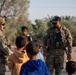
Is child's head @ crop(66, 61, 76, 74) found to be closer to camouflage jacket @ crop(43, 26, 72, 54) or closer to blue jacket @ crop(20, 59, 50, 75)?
blue jacket @ crop(20, 59, 50, 75)

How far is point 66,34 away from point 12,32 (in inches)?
1330

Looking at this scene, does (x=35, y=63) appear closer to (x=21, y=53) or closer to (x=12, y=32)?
(x=21, y=53)

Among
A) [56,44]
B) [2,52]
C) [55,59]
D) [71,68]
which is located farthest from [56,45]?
[71,68]

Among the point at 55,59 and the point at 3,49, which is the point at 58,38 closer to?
the point at 55,59

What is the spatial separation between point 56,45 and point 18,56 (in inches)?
110

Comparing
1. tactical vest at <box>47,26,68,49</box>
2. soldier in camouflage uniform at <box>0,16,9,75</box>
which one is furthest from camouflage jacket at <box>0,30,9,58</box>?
tactical vest at <box>47,26,68,49</box>

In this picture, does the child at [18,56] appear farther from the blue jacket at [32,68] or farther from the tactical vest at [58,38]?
the tactical vest at [58,38]

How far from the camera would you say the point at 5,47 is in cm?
753

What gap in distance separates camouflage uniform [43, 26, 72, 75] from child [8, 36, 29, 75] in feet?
8.57

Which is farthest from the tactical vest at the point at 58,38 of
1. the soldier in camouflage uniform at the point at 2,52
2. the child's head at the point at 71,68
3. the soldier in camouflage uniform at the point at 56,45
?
the child's head at the point at 71,68

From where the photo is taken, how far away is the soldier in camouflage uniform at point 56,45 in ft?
30.8

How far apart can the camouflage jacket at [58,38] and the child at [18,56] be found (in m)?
2.61

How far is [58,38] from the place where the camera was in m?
9.46

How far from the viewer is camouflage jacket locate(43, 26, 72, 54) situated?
9.38 metres
